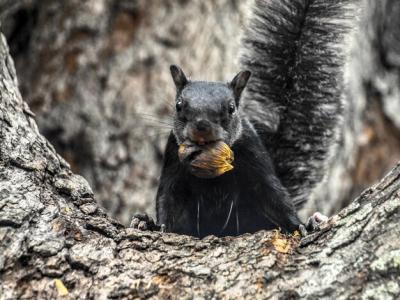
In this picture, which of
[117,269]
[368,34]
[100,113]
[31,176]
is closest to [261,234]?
[117,269]

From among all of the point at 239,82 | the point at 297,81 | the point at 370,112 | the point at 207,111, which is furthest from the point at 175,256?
the point at 370,112

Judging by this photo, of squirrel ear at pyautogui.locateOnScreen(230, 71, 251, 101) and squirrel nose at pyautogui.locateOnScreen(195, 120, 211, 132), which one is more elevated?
squirrel ear at pyautogui.locateOnScreen(230, 71, 251, 101)

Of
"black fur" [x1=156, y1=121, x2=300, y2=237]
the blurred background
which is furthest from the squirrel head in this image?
the blurred background

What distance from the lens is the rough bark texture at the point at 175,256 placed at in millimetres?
1548

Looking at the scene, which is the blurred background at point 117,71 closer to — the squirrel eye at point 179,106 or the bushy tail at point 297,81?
the bushy tail at point 297,81

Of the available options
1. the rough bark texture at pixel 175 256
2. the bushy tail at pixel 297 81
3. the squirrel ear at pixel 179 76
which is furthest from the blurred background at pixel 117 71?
the rough bark texture at pixel 175 256

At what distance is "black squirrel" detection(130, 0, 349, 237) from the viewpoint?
7.57 feet

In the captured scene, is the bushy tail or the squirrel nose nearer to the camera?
the squirrel nose

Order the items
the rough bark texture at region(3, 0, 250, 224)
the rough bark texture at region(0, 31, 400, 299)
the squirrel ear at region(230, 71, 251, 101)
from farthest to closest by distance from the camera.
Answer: the rough bark texture at region(3, 0, 250, 224) → the squirrel ear at region(230, 71, 251, 101) → the rough bark texture at region(0, 31, 400, 299)

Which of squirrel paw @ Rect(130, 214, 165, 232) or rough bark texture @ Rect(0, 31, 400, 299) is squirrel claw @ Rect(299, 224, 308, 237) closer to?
rough bark texture @ Rect(0, 31, 400, 299)

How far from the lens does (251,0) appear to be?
8.73 feet

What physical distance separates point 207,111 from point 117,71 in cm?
144

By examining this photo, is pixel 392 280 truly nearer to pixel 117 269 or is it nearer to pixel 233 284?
pixel 233 284

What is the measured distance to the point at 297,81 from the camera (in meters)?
2.62
